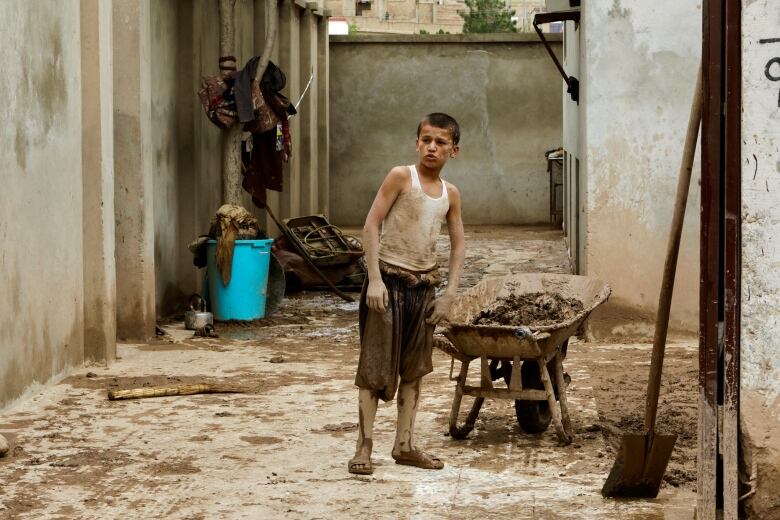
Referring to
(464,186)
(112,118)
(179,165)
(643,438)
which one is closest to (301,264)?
(179,165)

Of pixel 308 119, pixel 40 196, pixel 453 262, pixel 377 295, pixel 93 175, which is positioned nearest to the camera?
pixel 377 295

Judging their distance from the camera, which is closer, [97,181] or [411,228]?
[411,228]

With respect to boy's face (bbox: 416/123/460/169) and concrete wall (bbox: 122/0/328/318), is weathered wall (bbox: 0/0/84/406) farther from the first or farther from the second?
boy's face (bbox: 416/123/460/169)

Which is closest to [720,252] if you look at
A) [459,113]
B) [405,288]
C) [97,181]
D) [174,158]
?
[405,288]

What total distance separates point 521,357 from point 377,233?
113cm

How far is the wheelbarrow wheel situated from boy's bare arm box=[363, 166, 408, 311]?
1253 mm

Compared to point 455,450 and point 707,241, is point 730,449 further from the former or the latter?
point 455,450

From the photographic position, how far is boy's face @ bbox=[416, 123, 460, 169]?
19.6 ft

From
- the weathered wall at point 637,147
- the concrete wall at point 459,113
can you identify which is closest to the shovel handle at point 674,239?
the weathered wall at point 637,147

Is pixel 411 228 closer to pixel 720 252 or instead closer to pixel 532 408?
pixel 532 408

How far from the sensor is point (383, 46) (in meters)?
22.9

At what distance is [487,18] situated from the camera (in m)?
49.7

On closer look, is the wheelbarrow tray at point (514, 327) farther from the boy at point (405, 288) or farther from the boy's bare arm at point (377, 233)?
the boy's bare arm at point (377, 233)


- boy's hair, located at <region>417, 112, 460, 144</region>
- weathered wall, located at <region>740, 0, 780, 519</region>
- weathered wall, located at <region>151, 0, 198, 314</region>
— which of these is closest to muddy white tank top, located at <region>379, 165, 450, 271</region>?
boy's hair, located at <region>417, 112, 460, 144</region>
